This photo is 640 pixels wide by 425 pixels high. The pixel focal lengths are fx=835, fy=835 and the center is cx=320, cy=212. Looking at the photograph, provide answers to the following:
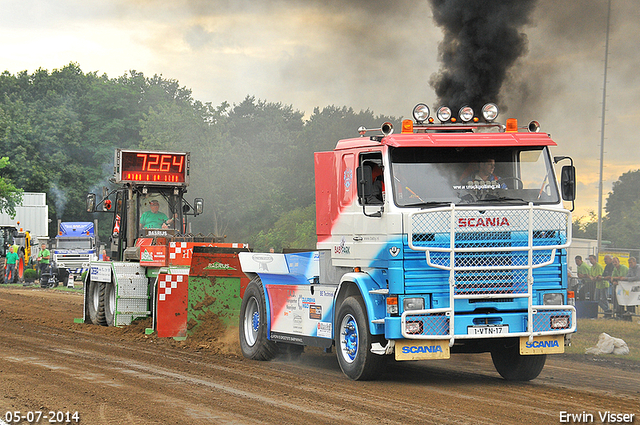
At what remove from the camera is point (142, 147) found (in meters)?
58.3

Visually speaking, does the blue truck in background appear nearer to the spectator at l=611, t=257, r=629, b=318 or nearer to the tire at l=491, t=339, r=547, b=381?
the spectator at l=611, t=257, r=629, b=318

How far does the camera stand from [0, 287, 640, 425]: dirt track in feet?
26.2

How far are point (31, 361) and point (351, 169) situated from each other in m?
5.30

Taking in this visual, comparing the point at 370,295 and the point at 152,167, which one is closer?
the point at 370,295

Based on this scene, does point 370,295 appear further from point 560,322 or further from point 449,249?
point 560,322

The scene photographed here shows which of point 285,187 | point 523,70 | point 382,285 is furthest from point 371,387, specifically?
point 285,187

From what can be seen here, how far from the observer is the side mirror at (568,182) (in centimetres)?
1038

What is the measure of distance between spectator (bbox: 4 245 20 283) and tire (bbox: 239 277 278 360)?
28.2 m

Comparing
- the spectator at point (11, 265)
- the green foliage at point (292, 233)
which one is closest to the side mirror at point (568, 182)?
the green foliage at point (292, 233)

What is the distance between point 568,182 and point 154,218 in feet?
35.5

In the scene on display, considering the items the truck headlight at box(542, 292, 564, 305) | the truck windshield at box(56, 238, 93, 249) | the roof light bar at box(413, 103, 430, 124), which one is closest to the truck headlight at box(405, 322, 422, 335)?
the truck headlight at box(542, 292, 564, 305)

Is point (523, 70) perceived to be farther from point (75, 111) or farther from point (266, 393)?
point (75, 111)

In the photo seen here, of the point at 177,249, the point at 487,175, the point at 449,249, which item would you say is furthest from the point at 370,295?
the point at 177,249

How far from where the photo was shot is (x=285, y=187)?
56.9 m
